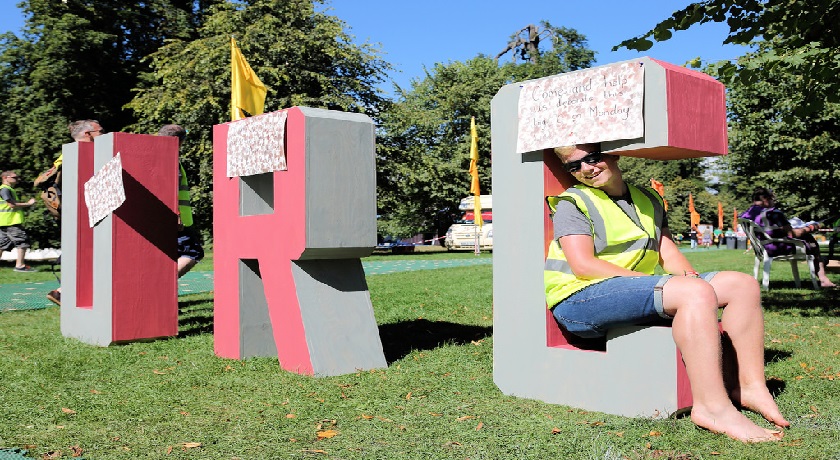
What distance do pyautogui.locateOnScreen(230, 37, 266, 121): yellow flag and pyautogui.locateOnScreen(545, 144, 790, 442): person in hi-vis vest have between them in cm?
497

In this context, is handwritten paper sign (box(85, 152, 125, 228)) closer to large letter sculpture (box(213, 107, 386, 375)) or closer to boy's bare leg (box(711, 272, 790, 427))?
large letter sculpture (box(213, 107, 386, 375))

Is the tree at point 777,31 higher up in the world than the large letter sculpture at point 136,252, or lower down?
higher up

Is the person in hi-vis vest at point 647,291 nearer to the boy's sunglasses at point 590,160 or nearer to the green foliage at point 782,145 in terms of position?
the boy's sunglasses at point 590,160

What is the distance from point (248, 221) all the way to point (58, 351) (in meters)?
2.11

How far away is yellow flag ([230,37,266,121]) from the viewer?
844 centimetres

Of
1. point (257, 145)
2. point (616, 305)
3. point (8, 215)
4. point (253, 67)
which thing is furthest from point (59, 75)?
point (616, 305)

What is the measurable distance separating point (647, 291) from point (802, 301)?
7.17 meters

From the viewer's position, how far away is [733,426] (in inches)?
136

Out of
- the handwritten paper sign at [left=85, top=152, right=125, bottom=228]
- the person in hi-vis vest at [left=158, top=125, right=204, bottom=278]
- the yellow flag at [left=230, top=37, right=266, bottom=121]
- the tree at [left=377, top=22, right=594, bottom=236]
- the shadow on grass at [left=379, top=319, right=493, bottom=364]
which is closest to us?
the shadow on grass at [left=379, top=319, right=493, bottom=364]

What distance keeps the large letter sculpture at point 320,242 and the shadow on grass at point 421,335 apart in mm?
592

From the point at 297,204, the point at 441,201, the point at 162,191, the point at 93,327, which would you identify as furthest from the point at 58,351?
the point at 441,201

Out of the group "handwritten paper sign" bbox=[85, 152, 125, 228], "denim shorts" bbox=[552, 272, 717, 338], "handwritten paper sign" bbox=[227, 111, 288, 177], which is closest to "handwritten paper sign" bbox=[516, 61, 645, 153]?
"denim shorts" bbox=[552, 272, 717, 338]

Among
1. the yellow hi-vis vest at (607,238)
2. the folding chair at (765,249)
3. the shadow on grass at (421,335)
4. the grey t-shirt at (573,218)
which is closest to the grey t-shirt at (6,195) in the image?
the shadow on grass at (421,335)

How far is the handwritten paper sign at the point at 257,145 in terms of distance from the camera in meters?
5.44
